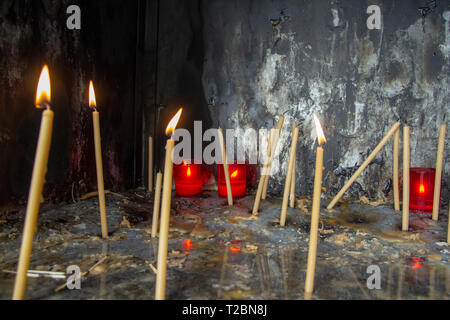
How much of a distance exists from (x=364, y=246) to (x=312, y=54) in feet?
4.28

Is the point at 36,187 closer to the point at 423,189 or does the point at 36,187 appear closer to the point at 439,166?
the point at 439,166

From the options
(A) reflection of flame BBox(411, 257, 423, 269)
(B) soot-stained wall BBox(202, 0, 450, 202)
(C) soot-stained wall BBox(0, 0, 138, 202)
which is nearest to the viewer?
(A) reflection of flame BBox(411, 257, 423, 269)

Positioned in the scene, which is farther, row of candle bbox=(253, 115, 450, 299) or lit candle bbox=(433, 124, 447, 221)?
lit candle bbox=(433, 124, 447, 221)

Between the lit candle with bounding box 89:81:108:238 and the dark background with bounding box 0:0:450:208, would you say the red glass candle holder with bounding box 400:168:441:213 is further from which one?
the lit candle with bounding box 89:81:108:238

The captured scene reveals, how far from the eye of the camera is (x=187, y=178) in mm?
2029

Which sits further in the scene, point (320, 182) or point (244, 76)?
point (244, 76)

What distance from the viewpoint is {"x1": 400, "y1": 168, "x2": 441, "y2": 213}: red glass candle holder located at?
1.71 meters

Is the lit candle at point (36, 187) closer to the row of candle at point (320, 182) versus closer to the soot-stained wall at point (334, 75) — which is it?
the row of candle at point (320, 182)

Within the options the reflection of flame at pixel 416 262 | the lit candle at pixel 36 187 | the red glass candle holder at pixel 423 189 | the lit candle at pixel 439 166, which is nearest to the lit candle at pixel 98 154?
the lit candle at pixel 36 187

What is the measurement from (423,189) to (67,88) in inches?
71.5

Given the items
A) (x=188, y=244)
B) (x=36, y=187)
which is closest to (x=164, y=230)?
(x=36, y=187)

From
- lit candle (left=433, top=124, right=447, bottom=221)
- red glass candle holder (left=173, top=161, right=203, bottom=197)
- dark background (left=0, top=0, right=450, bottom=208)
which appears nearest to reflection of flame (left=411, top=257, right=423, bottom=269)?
lit candle (left=433, top=124, right=447, bottom=221)

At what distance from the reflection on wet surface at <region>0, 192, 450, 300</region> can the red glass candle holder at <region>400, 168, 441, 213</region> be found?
0.15m

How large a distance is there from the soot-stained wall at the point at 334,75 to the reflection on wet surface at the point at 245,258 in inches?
21.2
